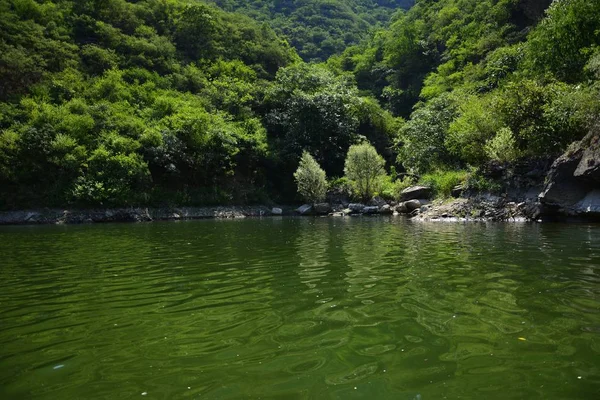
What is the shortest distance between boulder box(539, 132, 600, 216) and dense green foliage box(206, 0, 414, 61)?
110303 millimetres

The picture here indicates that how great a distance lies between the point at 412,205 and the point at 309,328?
1544 inches

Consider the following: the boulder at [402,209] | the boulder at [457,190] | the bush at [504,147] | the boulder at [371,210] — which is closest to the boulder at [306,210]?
the boulder at [371,210]

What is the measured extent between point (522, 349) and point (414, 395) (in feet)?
7.61

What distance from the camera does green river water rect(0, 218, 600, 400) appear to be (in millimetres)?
4984

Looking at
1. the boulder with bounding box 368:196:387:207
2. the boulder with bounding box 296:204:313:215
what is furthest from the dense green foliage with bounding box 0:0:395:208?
the boulder with bounding box 368:196:387:207

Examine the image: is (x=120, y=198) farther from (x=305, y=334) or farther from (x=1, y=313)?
(x=305, y=334)

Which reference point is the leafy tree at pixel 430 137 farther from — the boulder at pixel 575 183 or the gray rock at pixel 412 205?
the boulder at pixel 575 183

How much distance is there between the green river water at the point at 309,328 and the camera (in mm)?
4984

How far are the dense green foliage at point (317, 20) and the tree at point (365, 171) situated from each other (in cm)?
8162

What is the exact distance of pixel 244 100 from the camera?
2970 inches

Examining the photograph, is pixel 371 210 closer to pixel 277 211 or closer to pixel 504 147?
pixel 277 211

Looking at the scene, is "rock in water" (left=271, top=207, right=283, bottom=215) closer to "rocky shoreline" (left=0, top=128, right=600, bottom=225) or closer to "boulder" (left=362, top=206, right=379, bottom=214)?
"rocky shoreline" (left=0, top=128, right=600, bottom=225)

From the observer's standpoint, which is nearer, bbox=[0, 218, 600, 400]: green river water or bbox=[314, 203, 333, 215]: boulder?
bbox=[0, 218, 600, 400]: green river water

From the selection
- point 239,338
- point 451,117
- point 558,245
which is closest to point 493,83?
point 451,117
